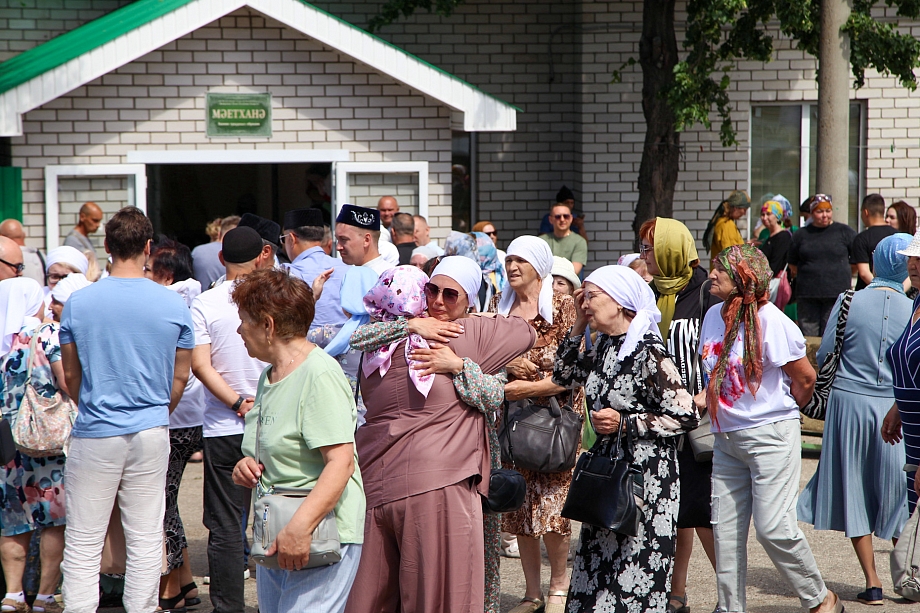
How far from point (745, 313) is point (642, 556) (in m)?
1.23

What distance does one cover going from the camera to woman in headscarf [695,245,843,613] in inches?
185

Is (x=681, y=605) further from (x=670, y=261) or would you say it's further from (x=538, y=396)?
(x=670, y=261)

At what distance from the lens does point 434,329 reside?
3902 mm

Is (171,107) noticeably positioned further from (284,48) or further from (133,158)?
(284,48)

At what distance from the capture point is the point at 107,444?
14.6ft

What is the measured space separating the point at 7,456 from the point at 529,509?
255cm

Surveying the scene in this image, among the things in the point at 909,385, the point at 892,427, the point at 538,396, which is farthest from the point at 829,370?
the point at 538,396

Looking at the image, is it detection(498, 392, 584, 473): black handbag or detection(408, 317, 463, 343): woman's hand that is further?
detection(498, 392, 584, 473): black handbag

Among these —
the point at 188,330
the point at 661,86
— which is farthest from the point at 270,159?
→ the point at 188,330

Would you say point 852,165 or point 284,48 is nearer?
point 284,48

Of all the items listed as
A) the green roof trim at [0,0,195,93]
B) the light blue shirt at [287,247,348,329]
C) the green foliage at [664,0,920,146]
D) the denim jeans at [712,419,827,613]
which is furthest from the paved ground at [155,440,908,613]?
the green foliage at [664,0,920,146]

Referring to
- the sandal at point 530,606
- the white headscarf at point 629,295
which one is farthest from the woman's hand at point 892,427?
the sandal at point 530,606

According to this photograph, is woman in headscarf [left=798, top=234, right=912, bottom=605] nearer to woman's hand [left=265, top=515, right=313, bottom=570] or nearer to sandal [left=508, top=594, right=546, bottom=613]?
sandal [left=508, top=594, right=546, bottom=613]

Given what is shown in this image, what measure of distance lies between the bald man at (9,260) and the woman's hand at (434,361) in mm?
2963
